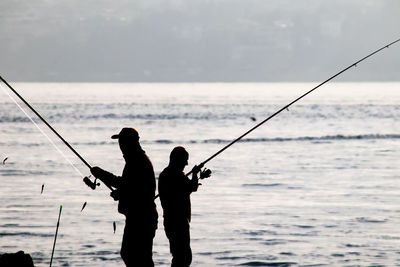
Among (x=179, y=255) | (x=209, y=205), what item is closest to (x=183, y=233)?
(x=179, y=255)

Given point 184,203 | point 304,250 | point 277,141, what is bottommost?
point 304,250

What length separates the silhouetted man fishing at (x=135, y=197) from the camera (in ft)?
18.3

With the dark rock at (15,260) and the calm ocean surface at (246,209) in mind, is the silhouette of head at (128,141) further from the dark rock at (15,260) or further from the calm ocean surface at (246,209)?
the calm ocean surface at (246,209)

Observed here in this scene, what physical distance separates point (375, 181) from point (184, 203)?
11169 mm

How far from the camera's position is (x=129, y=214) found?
18.4 ft

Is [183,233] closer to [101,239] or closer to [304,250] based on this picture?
[304,250]

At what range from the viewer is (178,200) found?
18.9 feet

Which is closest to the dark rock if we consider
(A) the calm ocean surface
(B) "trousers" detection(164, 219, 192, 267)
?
(B) "trousers" detection(164, 219, 192, 267)

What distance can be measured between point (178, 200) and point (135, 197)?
36 centimetres

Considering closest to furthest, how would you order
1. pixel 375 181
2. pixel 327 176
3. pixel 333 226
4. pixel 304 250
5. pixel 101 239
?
pixel 304 250 < pixel 101 239 < pixel 333 226 < pixel 375 181 < pixel 327 176

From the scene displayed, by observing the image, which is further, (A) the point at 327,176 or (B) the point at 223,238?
(A) the point at 327,176

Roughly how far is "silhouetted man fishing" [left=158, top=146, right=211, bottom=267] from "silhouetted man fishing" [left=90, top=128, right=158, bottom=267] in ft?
0.55

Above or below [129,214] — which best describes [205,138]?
above

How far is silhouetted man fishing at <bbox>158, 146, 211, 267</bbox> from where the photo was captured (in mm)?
5727
